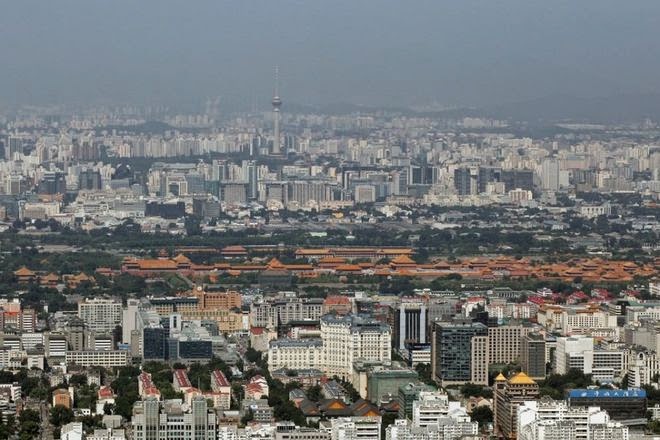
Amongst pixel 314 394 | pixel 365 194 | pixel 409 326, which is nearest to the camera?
pixel 314 394

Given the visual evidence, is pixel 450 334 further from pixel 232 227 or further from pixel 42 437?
pixel 232 227

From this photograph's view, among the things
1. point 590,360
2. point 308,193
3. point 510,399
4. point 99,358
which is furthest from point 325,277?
point 308,193

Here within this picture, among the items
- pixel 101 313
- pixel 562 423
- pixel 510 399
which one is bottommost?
pixel 101 313

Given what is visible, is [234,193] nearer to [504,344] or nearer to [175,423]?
[504,344]

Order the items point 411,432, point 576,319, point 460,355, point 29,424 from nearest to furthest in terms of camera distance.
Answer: point 411,432 < point 29,424 < point 460,355 < point 576,319

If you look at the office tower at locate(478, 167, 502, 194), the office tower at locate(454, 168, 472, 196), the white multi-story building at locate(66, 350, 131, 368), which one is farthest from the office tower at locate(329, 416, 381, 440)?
the office tower at locate(478, 167, 502, 194)

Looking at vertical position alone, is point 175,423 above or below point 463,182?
above
